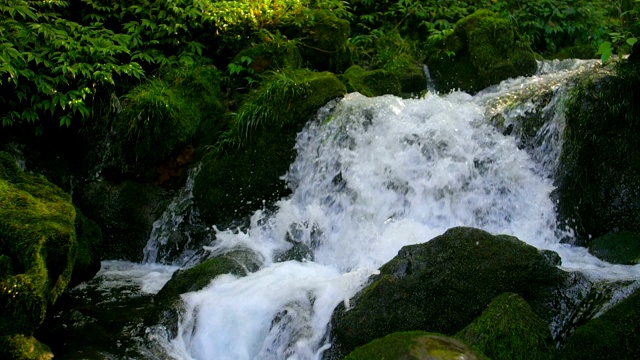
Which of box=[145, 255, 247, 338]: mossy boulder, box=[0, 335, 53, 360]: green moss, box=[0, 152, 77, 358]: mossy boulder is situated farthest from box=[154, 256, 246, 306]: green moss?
box=[0, 335, 53, 360]: green moss

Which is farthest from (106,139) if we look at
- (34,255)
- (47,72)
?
(34,255)

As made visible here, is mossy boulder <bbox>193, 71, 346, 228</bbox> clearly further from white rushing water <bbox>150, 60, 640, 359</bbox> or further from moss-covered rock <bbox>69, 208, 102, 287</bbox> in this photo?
moss-covered rock <bbox>69, 208, 102, 287</bbox>

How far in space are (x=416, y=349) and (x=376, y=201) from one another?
4.22 metres

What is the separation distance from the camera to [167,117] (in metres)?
8.65

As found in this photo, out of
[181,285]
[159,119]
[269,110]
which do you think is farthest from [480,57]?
[181,285]

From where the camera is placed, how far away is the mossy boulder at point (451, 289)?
4555 mm

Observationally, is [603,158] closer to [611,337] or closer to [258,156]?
[611,337]

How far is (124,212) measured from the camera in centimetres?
845

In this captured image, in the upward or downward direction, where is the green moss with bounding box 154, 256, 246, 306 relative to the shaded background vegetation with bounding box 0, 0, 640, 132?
downward

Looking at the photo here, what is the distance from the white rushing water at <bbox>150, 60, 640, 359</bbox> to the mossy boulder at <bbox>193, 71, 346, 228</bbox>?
0.19m

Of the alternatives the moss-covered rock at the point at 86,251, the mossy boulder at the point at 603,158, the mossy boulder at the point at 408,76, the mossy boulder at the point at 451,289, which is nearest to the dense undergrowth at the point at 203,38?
the mossy boulder at the point at 408,76

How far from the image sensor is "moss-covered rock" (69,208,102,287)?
627cm

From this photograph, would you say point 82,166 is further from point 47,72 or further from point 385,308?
point 385,308

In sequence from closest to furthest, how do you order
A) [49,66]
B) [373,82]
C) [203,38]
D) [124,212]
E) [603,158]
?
[603,158], [124,212], [49,66], [373,82], [203,38]
